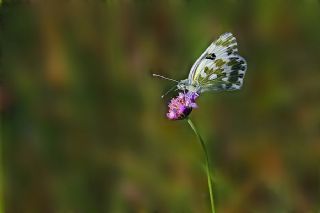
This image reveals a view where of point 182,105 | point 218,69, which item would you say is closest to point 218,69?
point 218,69

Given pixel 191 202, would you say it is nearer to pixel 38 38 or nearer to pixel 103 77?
pixel 103 77

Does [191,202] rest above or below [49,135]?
below

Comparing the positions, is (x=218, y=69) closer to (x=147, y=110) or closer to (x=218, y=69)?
(x=218, y=69)

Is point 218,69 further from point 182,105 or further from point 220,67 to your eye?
point 182,105

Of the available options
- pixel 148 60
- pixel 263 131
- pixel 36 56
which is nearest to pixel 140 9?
pixel 148 60

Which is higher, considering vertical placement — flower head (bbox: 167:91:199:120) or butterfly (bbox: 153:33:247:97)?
butterfly (bbox: 153:33:247:97)
